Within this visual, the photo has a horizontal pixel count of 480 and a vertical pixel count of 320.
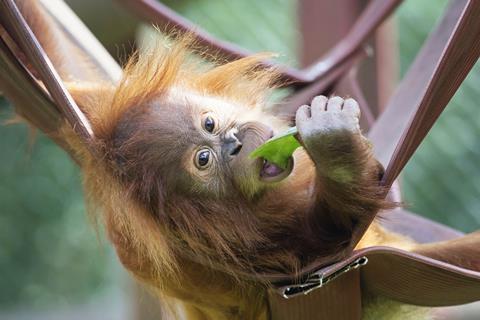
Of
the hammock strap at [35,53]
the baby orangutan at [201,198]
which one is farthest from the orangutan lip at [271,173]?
the hammock strap at [35,53]

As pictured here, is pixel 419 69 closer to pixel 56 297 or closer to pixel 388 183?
pixel 388 183

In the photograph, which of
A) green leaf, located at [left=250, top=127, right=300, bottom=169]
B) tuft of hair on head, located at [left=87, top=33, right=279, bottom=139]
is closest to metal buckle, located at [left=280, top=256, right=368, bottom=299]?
green leaf, located at [left=250, top=127, right=300, bottom=169]

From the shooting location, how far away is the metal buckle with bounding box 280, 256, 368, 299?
4.61ft

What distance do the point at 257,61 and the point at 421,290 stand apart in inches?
28.8

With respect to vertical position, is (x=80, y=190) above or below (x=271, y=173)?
below

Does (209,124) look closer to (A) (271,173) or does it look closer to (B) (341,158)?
(A) (271,173)

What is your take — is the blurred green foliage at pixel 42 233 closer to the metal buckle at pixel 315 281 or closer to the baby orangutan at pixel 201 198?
the baby orangutan at pixel 201 198

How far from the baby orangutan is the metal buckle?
0.09 meters

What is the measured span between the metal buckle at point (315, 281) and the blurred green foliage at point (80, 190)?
2849mm

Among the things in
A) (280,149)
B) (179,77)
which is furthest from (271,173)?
(179,77)

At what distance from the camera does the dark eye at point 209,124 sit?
176 cm

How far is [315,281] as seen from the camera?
1410 millimetres

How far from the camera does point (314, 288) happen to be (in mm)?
1416

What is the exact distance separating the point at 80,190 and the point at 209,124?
2912 millimetres
